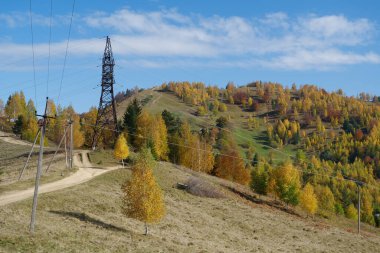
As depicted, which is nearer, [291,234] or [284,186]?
[291,234]

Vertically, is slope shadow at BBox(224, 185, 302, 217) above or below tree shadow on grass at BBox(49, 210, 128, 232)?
below

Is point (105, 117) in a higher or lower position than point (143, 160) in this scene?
higher

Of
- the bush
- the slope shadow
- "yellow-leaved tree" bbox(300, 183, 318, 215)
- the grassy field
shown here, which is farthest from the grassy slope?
"yellow-leaved tree" bbox(300, 183, 318, 215)

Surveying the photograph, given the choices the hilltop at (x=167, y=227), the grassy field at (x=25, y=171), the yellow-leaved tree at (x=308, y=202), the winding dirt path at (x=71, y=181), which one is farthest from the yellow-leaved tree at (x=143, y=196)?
the yellow-leaved tree at (x=308, y=202)

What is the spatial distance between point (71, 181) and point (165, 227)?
15606 mm

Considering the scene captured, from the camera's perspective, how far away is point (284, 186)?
71.6m

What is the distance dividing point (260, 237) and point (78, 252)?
26.1m

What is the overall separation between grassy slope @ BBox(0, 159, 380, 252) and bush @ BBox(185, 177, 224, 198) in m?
1.87

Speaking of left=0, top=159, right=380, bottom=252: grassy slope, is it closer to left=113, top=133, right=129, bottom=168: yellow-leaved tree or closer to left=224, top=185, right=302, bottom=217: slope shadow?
left=113, top=133, right=129, bottom=168: yellow-leaved tree

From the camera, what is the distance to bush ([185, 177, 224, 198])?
198 ft

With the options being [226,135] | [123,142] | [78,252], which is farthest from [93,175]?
[226,135]

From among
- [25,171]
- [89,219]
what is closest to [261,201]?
[25,171]

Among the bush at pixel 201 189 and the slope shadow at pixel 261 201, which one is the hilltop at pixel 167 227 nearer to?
the bush at pixel 201 189

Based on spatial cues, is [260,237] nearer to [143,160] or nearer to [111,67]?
[143,160]
